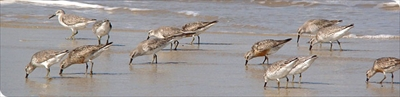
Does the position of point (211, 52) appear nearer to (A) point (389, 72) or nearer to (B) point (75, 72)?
(B) point (75, 72)

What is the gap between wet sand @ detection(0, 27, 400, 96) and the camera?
8914mm

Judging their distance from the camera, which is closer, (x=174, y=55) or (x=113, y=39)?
(x=174, y=55)

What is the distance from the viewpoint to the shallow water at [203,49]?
9.12 metres

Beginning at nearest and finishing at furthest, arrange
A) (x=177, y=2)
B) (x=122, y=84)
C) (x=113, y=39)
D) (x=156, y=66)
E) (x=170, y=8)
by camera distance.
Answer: (x=122, y=84), (x=156, y=66), (x=113, y=39), (x=170, y=8), (x=177, y=2)

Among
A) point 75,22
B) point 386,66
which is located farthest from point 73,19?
point 386,66

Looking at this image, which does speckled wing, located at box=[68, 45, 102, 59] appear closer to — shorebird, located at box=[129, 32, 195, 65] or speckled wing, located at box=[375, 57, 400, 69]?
shorebird, located at box=[129, 32, 195, 65]

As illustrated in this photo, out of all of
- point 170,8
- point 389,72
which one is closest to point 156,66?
point 389,72

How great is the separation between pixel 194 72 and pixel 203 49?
2.96 metres

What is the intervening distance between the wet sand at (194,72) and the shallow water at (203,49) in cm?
1

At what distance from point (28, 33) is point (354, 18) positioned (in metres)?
7.40

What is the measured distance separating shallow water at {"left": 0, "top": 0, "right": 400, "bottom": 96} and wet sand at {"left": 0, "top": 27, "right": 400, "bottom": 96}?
13 mm

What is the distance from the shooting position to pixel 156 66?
36.7ft

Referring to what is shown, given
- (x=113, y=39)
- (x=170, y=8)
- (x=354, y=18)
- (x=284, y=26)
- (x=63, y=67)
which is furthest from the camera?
(x=170, y=8)

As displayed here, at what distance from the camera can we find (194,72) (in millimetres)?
10516
